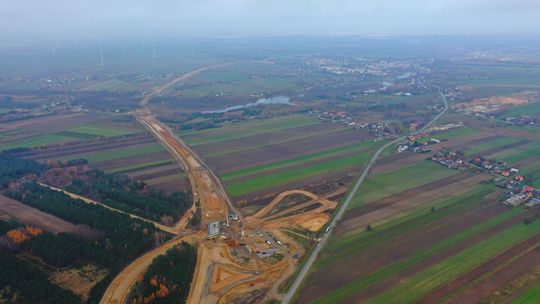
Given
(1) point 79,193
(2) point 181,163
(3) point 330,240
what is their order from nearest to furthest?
(3) point 330,240 → (1) point 79,193 → (2) point 181,163

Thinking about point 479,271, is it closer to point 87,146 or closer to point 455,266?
point 455,266

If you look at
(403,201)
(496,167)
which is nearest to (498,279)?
(403,201)

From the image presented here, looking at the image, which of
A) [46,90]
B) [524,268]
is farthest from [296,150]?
[46,90]

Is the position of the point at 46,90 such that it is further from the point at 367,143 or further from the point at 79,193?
the point at 367,143

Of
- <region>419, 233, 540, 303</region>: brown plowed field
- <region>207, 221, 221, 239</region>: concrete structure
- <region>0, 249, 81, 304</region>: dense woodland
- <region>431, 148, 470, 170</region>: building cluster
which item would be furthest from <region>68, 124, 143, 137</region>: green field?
<region>419, 233, 540, 303</region>: brown plowed field

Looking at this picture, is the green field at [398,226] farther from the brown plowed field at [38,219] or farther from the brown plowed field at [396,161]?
the brown plowed field at [38,219]

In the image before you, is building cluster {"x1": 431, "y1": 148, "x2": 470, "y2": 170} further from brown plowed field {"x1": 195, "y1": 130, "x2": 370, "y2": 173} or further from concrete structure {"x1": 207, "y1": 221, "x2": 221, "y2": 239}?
concrete structure {"x1": 207, "y1": 221, "x2": 221, "y2": 239}
